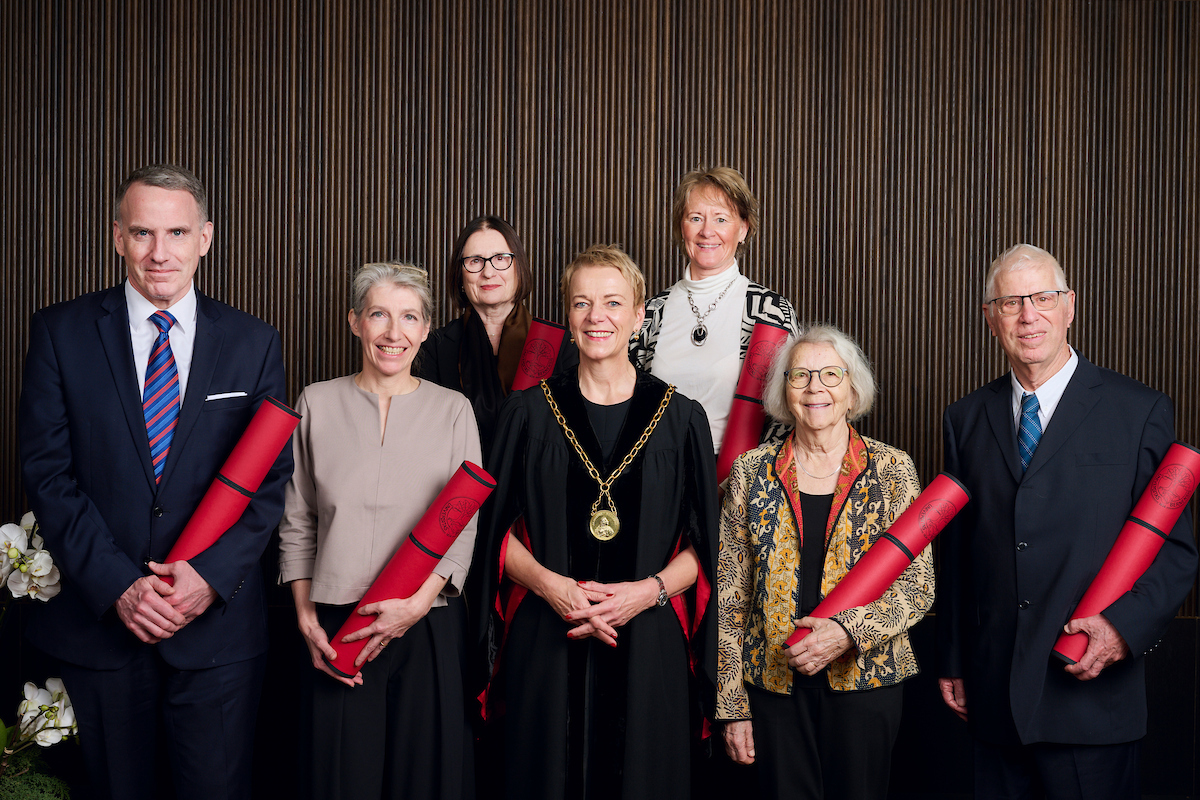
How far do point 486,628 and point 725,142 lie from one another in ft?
7.11

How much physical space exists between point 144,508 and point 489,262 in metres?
1.15

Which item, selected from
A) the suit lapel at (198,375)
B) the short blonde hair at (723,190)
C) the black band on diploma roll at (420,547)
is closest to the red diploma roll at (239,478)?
the suit lapel at (198,375)

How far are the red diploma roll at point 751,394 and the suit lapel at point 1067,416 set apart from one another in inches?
27.7

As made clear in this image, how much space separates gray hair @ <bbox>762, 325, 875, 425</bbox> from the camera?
2.08 meters

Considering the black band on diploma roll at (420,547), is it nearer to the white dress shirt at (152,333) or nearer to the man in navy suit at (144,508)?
the man in navy suit at (144,508)

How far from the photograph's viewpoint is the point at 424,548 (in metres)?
1.83

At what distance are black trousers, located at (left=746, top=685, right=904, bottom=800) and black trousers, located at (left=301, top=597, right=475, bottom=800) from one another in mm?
742

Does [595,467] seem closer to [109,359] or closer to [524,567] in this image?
[524,567]

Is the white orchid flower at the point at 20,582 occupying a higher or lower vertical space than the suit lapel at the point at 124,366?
lower

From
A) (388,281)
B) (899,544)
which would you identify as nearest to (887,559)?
(899,544)

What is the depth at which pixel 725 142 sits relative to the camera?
3.26 meters

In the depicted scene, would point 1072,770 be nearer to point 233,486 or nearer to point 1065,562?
point 1065,562

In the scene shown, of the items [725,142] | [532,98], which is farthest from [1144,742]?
→ [532,98]

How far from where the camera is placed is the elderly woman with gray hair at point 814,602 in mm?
1858
